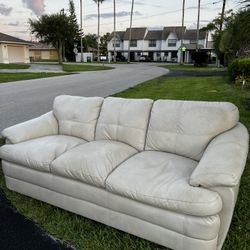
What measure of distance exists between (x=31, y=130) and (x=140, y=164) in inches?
59.2

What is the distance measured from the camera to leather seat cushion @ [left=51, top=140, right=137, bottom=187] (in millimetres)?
2195

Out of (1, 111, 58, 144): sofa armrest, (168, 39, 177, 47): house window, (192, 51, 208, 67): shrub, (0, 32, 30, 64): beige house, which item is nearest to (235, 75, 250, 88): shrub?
(1, 111, 58, 144): sofa armrest

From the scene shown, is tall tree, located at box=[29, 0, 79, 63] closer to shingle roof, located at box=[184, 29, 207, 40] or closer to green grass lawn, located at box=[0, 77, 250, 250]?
shingle roof, located at box=[184, 29, 207, 40]

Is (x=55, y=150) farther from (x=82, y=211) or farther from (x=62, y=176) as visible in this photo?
(x=82, y=211)

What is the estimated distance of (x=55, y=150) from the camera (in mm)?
2627

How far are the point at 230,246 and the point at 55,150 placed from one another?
1.80 metres

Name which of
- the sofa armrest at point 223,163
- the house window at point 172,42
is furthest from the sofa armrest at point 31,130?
the house window at point 172,42

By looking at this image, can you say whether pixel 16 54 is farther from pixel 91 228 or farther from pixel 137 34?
pixel 91 228

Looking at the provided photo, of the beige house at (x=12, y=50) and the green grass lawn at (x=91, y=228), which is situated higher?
the beige house at (x=12, y=50)

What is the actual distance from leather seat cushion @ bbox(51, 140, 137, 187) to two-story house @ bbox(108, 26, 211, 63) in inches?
1724

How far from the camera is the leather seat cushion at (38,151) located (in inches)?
98.4

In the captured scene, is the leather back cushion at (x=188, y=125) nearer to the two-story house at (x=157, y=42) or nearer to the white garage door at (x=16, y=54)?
the white garage door at (x=16, y=54)

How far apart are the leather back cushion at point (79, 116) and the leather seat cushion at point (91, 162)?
50 cm

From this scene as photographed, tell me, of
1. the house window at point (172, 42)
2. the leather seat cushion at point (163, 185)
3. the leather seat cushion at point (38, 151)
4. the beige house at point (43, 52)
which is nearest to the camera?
the leather seat cushion at point (163, 185)
